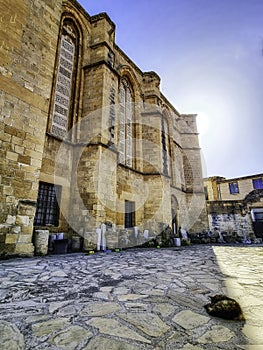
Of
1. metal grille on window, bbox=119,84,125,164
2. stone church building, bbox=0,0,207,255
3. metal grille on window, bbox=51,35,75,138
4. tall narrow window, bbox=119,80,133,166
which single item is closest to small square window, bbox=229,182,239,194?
stone church building, bbox=0,0,207,255

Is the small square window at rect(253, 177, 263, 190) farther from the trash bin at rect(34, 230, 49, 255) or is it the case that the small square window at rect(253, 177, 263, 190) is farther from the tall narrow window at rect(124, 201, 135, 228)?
the trash bin at rect(34, 230, 49, 255)

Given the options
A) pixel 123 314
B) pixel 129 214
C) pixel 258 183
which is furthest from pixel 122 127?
pixel 258 183

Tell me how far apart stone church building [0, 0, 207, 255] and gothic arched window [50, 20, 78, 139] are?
0.14ft

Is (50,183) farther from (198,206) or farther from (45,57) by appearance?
(198,206)

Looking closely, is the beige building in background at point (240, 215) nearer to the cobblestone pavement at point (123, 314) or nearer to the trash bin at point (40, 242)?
the trash bin at point (40, 242)

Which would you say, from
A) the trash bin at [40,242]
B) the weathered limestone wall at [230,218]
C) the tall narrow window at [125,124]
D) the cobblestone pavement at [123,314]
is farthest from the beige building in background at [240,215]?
the cobblestone pavement at [123,314]

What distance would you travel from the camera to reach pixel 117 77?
929 centimetres

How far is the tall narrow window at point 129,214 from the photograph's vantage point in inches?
381

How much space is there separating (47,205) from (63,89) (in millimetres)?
4757

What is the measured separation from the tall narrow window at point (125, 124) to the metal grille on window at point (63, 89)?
3.29m

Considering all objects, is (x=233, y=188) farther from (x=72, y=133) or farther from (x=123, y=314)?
(x=123, y=314)

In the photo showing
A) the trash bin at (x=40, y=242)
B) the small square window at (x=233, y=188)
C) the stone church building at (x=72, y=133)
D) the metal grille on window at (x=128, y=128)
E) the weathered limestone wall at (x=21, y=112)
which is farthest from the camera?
the small square window at (x=233, y=188)

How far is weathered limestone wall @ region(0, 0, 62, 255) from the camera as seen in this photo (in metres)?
4.75

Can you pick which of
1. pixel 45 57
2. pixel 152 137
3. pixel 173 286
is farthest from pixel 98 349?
pixel 152 137
